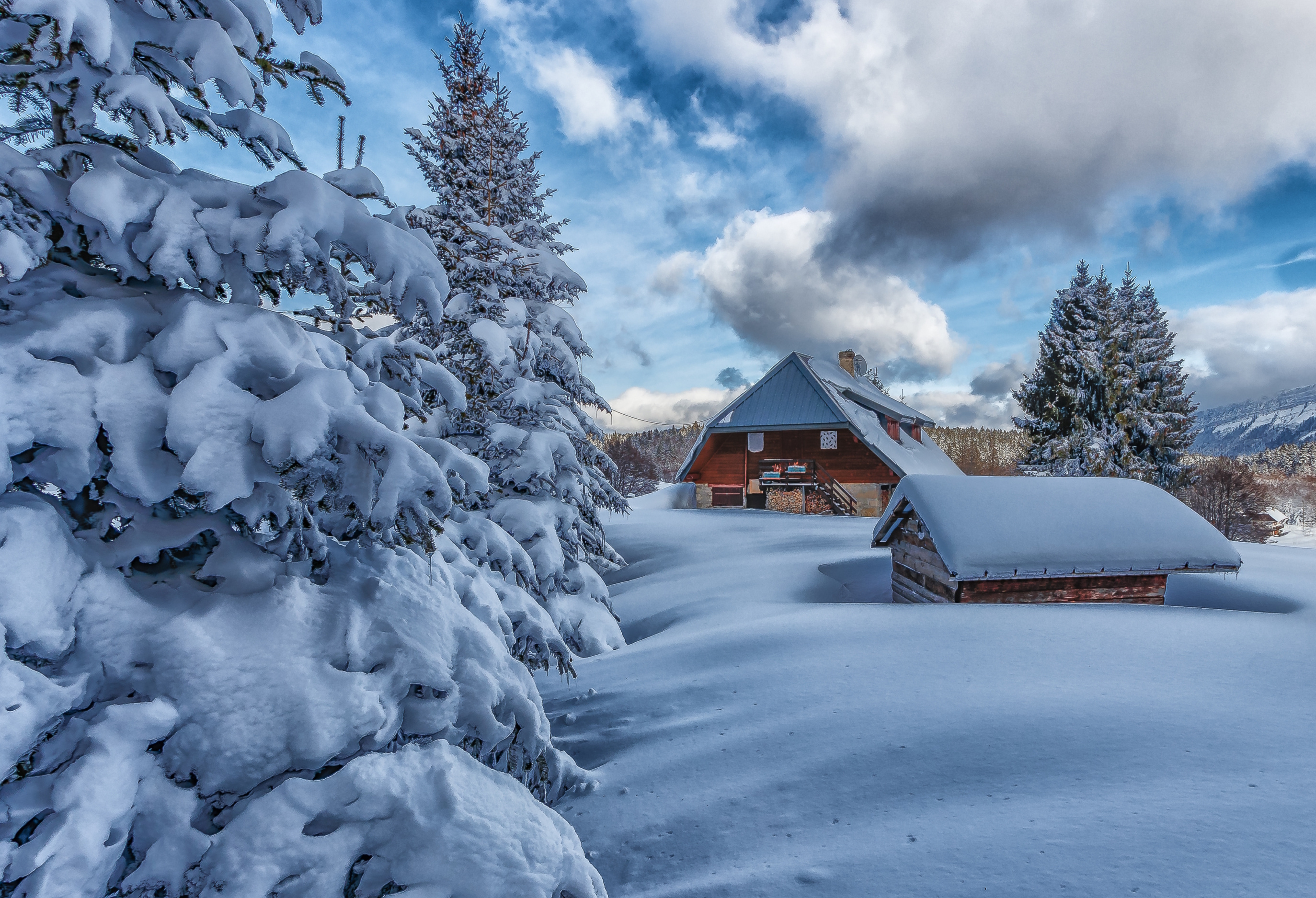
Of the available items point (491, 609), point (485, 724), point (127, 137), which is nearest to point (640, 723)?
point (491, 609)

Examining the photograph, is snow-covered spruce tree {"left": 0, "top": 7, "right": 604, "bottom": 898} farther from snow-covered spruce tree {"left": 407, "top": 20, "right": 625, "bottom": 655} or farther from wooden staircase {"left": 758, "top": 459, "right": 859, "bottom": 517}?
wooden staircase {"left": 758, "top": 459, "right": 859, "bottom": 517}

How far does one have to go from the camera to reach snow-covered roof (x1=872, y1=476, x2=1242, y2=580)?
7.38 meters

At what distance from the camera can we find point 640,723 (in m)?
5.39

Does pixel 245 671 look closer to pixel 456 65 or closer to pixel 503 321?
pixel 503 321

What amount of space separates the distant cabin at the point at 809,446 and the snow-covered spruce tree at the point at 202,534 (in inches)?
877

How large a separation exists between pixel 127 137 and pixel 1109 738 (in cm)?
657

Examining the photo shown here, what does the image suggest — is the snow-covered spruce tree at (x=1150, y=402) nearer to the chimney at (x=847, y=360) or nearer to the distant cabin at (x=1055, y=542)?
the chimney at (x=847, y=360)

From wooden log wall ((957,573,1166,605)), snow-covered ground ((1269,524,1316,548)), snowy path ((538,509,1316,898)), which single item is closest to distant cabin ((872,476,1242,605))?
wooden log wall ((957,573,1166,605))

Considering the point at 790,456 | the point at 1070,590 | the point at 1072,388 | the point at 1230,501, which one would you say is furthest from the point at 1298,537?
the point at 1070,590

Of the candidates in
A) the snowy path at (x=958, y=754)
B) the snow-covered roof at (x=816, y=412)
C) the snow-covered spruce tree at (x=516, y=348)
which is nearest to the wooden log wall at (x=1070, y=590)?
the snowy path at (x=958, y=754)

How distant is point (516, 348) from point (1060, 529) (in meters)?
8.07

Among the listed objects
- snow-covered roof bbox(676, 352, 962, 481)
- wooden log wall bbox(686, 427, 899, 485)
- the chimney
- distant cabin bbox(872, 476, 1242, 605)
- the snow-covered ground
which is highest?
the chimney

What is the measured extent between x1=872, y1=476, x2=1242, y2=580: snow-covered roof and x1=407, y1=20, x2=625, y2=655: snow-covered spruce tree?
5.09 meters

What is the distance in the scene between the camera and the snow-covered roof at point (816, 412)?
23.7 metres
